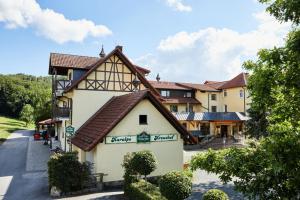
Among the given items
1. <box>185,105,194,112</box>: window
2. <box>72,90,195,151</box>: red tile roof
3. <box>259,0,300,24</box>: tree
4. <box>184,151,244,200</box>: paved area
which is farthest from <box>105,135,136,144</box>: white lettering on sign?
<box>185,105,194,112</box>: window

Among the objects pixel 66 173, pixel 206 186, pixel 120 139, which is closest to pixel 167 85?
pixel 120 139

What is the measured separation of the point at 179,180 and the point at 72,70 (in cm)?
1878

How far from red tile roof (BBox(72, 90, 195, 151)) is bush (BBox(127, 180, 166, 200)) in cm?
423

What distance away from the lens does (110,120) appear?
20.2 meters

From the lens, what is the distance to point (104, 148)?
1930 cm

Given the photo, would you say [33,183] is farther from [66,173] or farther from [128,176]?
[128,176]

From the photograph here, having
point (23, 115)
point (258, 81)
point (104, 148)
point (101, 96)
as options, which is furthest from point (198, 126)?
point (23, 115)

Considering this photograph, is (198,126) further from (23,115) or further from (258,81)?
(23,115)

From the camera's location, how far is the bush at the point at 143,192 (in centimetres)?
1384

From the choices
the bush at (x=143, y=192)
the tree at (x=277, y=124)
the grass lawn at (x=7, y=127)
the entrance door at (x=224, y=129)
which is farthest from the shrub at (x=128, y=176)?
the grass lawn at (x=7, y=127)

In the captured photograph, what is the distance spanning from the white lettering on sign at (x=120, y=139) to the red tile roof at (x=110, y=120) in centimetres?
57

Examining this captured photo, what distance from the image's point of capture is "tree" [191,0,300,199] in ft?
19.0

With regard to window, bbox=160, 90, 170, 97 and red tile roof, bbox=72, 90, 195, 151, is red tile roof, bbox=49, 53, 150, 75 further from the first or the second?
window, bbox=160, 90, 170, 97

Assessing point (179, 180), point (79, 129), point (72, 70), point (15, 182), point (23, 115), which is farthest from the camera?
point (23, 115)
